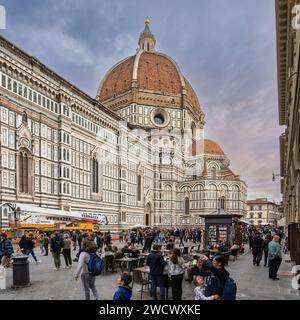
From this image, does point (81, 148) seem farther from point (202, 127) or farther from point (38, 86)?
point (202, 127)

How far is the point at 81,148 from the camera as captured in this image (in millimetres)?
54562

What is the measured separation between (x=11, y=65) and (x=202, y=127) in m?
80.6

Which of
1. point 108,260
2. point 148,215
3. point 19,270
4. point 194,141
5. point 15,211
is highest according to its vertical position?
point 194,141

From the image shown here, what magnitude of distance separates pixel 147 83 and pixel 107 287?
294 feet

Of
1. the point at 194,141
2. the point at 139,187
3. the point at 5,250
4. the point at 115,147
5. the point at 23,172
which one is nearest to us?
the point at 5,250

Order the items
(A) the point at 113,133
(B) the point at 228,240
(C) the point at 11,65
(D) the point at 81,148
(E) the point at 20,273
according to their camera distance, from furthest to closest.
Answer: (A) the point at 113,133 < (D) the point at 81,148 < (C) the point at 11,65 < (B) the point at 228,240 < (E) the point at 20,273

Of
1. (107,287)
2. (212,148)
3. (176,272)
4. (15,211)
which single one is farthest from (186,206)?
(176,272)

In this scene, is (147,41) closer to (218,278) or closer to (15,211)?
(15,211)

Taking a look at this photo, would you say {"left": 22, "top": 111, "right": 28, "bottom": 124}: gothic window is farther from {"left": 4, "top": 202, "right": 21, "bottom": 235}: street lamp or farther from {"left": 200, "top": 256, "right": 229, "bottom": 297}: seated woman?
{"left": 200, "top": 256, "right": 229, "bottom": 297}: seated woman

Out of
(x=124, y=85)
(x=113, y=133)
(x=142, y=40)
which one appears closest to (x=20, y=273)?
(x=113, y=133)

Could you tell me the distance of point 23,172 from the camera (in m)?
42.1

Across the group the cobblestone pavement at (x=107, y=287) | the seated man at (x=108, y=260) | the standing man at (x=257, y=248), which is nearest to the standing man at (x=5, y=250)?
the cobblestone pavement at (x=107, y=287)

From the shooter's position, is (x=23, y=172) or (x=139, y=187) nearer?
(x=23, y=172)

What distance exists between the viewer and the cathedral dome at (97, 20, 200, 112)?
9709 centimetres
